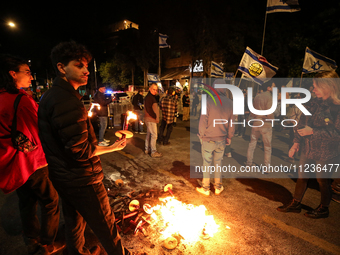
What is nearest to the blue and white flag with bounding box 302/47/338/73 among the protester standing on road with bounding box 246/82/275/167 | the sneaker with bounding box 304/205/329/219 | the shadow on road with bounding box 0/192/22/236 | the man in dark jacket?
the protester standing on road with bounding box 246/82/275/167

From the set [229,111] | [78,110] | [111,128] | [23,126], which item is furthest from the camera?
[111,128]

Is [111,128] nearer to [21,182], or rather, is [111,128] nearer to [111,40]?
[21,182]

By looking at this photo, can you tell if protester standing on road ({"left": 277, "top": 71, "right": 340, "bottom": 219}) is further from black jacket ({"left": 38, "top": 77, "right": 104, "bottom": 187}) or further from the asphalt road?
black jacket ({"left": 38, "top": 77, "right": 104, "bottom": 187})

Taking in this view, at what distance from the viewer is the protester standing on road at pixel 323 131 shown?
293 centimetres

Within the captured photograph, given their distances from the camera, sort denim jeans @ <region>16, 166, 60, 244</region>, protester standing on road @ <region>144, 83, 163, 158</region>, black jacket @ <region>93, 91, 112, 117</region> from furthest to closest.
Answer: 1. black jacket @ <region>93, 91, 112, 117</region>
2. protester standing on road @ <region>144, 83, 163, 158</region>
3. denim jeans @ <region>16, 166, 60, 244</region>

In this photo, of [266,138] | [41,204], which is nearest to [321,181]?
[266,138]

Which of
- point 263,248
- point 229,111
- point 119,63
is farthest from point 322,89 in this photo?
point 119,63

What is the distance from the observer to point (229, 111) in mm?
3598

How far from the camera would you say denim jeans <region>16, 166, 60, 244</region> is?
2.27 m

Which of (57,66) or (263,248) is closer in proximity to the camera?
(57,66)

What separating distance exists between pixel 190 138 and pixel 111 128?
14.8ft

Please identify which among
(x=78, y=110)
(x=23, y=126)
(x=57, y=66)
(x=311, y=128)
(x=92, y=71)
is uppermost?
(x=92, y=71)

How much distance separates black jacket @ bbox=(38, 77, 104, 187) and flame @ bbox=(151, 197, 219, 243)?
5.28 ft

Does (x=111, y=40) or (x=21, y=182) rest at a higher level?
(x=111, y=40)
